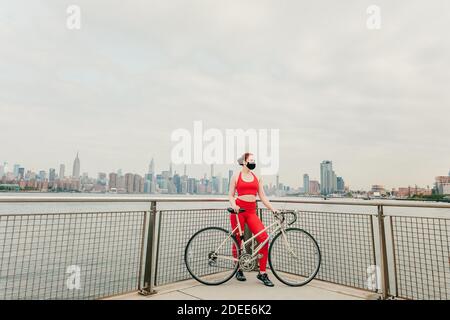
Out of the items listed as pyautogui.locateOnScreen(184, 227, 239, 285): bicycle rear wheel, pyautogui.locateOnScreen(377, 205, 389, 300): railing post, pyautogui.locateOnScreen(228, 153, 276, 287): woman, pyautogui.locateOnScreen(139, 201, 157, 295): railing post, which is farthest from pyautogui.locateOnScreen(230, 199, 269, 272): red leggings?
pyautogui.locateOnScreen(377, 205, 389, 300): railing post

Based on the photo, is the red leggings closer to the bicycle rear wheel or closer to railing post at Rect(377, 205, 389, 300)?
the bicycle rear wheel

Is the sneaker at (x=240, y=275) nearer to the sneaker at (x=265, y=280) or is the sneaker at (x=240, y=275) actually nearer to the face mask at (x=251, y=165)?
the sneaker at (x=265, y=280)

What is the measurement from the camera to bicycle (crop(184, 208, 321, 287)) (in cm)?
371

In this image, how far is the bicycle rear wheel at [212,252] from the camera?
12.2 ft

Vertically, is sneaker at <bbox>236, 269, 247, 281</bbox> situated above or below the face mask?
below

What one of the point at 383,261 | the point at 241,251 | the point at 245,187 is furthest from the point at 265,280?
the point at 383,261

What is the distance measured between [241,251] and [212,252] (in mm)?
373

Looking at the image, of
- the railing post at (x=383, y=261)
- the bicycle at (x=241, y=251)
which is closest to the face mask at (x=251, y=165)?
the bicycle at (x=241, y=251)

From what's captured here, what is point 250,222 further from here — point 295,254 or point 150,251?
point 150,251

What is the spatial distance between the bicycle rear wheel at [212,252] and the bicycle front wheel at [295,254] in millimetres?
523

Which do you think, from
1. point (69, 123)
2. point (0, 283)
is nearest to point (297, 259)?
point (0, 283)

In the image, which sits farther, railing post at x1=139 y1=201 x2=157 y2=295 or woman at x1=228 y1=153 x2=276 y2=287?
woman at x1=228 y1=153 x2=276 y2=287
